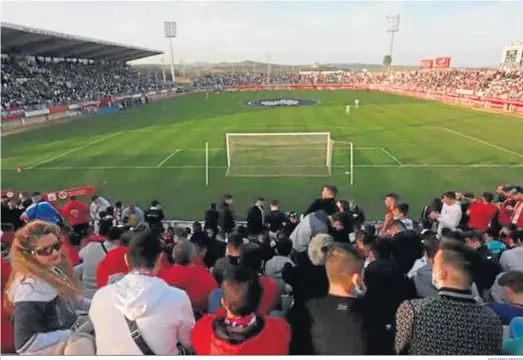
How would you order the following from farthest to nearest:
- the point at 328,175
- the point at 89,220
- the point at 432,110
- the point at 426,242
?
the point at 432,110 < the point at 328,175 < the point at 89,220 < the point at 426,242

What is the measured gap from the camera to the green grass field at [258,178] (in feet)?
54.4

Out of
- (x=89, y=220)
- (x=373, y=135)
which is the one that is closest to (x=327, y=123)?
(x=373, y=135)

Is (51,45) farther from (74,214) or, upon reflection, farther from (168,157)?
(74,214)

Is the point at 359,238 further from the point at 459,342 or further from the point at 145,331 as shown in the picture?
the point at 145,331

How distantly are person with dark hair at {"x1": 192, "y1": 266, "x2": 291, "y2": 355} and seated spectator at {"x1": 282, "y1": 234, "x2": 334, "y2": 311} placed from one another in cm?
118

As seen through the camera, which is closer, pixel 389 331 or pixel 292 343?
pixel 292 343

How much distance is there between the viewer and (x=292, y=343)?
344 centimetres

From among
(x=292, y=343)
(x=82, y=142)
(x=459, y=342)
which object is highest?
(x=459, y=342)

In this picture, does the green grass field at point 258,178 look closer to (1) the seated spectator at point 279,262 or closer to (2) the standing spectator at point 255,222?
(2) the standing spectator at point 255,222

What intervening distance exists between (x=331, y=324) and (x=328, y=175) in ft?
51.1

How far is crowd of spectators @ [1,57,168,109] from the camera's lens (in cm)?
4025

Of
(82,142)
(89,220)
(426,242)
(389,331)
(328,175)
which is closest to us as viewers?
(389,331)

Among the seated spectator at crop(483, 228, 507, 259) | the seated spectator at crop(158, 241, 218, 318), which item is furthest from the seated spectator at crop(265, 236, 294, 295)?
the seated spectator at crop(483, 228, 507, 259)

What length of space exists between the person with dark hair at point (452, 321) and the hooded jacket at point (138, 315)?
5.61ft
